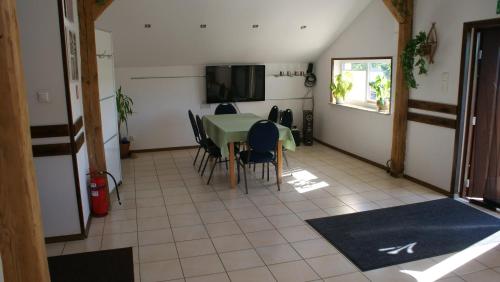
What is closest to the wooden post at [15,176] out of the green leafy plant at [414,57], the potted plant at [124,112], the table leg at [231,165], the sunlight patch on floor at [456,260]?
the sunlight patch on floor at [456,260]

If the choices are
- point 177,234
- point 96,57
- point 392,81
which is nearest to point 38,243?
point 177,234

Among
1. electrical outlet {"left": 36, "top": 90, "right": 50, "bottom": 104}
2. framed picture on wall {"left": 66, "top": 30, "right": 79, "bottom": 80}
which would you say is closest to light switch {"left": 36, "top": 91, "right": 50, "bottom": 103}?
electrical outlet {"left": 36, "top": 90, "right": 50, "bottom": 104}

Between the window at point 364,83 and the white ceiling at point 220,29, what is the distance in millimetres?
597

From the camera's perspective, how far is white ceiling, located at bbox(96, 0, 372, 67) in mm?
5898

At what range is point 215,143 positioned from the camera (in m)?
5.64

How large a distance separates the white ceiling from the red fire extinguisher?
256 cm

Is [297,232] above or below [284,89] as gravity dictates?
below

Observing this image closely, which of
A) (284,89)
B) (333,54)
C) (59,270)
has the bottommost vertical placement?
(59,270)

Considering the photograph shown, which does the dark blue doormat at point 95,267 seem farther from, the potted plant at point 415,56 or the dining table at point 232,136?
the potted plant at point 415,56

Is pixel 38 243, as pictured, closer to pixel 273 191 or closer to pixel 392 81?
pixel 273 191

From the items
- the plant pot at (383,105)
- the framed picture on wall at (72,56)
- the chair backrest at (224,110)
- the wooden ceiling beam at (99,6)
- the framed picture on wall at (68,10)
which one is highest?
the wooden ceiling beam at (99,6)

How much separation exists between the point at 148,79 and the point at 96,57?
2.85 meters

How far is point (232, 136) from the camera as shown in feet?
16.8

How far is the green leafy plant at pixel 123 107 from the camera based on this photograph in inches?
265
